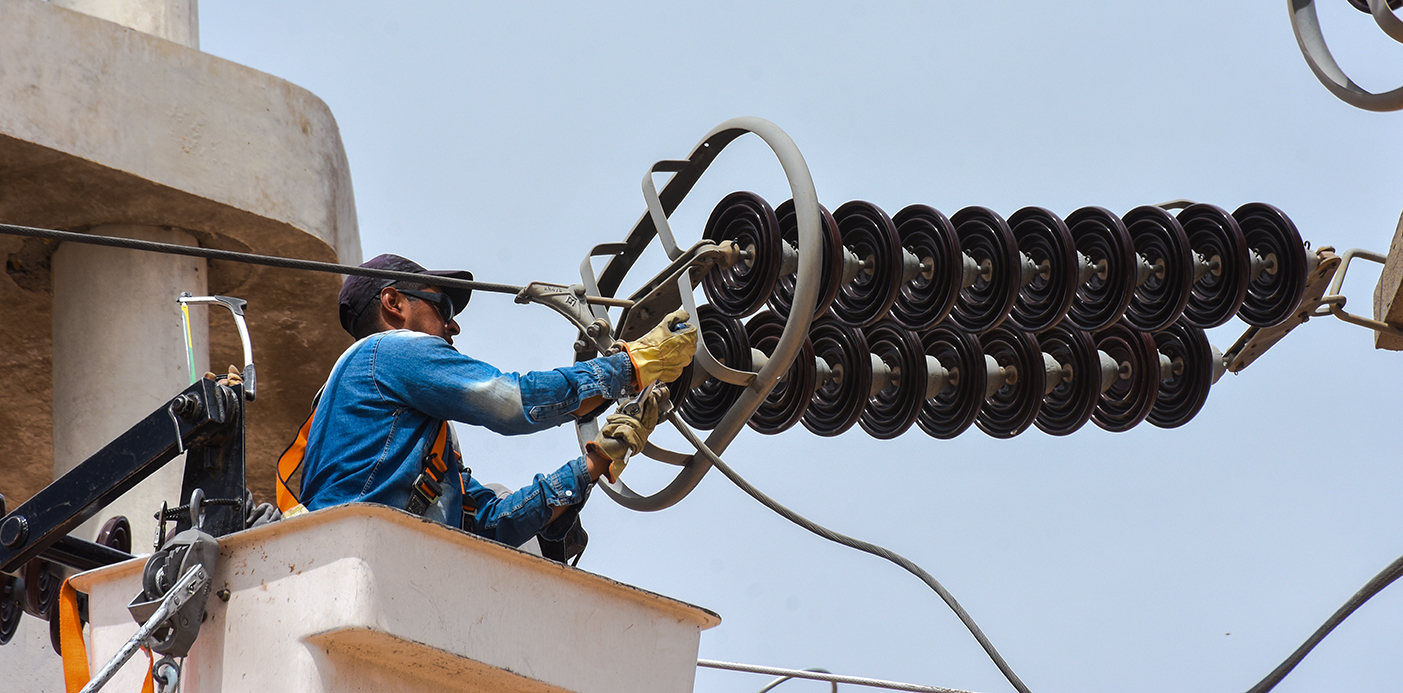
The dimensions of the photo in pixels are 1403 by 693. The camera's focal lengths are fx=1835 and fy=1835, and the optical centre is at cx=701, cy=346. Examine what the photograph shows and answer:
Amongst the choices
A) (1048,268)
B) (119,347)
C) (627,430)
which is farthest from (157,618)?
(119,347)

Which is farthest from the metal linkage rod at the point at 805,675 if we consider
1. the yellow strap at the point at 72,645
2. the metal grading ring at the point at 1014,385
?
the yellow strap at the point at 72,645

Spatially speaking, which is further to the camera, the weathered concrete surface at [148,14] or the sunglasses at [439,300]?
the weathered concrete surface at [148,14]

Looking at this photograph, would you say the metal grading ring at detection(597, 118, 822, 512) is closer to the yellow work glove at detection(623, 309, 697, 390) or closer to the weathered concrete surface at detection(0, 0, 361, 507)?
the yellow work glove at detection(623, 309, 697, 390)

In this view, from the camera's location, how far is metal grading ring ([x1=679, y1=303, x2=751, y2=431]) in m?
7.23

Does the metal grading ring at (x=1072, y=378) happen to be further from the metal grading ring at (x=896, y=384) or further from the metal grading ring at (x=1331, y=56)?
the metal grading ring at (x=1331, y=56)

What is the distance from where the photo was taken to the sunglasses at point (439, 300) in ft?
20.7

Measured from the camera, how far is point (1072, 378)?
9039mm

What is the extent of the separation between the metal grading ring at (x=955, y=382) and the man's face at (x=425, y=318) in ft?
9.49

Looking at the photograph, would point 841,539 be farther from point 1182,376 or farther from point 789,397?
point 1182,376

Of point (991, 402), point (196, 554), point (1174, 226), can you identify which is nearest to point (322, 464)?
point (196, 554)

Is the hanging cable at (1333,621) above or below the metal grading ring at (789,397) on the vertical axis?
below

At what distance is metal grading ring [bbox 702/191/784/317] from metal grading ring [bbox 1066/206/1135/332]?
6.60 feet

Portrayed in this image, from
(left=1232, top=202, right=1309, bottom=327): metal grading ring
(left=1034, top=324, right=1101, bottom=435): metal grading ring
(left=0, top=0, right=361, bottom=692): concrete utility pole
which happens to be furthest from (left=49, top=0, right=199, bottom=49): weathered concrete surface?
(left=1232, top=202, right=1309, bottom=327): metal grading ring

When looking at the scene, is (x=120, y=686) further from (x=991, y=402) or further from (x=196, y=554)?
(x=991, y=402)
